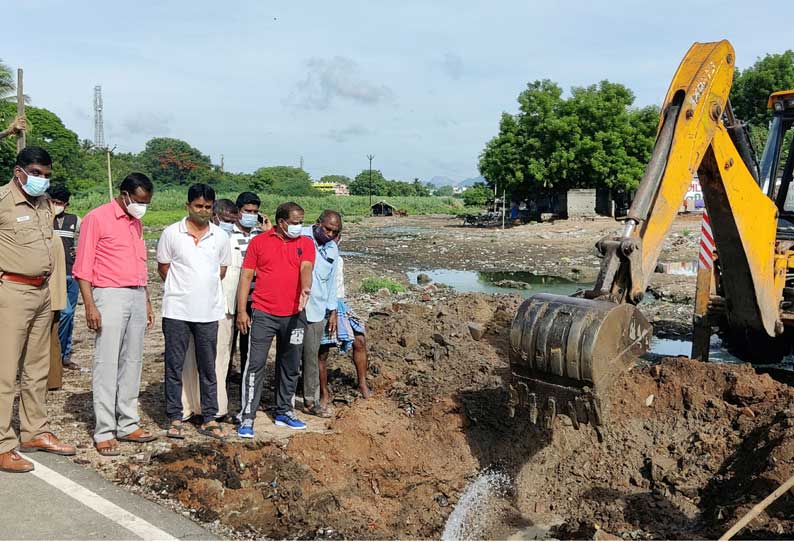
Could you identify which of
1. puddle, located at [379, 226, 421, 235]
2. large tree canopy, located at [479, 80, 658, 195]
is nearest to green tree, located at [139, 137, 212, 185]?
puddle, located at [379, 226, 421, 235]

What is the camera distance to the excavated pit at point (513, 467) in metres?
4.44

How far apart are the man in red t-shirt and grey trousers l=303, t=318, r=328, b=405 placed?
1.01 feet

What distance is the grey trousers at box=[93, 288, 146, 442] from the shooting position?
503cm

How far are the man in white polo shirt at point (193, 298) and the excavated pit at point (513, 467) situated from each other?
58 cm

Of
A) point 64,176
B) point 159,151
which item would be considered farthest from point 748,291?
point 159,151

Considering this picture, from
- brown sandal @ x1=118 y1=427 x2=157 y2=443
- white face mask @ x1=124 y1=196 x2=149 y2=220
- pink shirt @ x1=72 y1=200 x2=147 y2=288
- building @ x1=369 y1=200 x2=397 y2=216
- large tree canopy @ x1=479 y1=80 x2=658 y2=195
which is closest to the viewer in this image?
pink shirt @ x1=72 y1=200 x2=147 y2=288

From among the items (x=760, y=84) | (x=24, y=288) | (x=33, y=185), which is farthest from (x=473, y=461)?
(x=760, y=84)

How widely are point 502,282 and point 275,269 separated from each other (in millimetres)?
12741

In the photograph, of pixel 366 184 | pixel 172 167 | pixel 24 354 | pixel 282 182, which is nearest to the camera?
pixel 24 354

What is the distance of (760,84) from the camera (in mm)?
38250

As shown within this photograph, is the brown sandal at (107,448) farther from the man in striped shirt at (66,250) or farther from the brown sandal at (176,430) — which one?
the man in striped shirt at (66,250)

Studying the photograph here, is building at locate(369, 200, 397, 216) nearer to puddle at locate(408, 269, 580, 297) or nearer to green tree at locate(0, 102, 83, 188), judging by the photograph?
green tree at locate(0, 102, 83, 188)

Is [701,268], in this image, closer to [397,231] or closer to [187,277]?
[187,277]

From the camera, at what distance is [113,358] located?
5.08m
